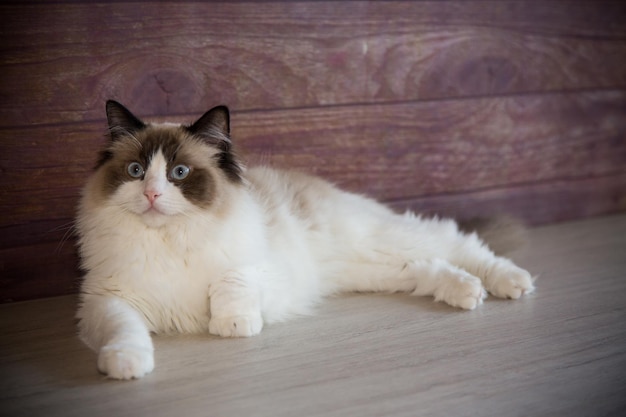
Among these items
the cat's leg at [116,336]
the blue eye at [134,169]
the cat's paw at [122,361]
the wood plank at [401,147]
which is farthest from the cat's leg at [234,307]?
the wood plank at [401,147]

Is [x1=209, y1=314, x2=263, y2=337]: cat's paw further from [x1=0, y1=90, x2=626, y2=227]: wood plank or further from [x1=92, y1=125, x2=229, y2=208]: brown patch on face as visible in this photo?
[x1=0, y1=90, x2=626, y2=227]: wood plank

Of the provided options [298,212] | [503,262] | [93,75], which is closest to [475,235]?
[503,262]

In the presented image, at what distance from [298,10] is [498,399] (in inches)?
73.5

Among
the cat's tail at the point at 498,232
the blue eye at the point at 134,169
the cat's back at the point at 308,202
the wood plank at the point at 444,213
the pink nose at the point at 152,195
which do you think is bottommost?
the wood plank at the point at 444,213

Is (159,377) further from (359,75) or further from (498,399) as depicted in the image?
(359,75)

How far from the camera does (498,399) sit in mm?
1702

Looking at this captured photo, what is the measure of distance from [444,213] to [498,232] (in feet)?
1.62

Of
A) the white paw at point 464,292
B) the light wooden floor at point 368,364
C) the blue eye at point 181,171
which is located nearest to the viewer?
the light wooden floor at point 368,364

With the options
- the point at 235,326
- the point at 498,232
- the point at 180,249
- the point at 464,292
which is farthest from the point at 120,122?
the point at 498,232

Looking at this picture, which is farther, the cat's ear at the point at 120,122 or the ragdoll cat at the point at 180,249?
the cat's ear at the point at 120,122

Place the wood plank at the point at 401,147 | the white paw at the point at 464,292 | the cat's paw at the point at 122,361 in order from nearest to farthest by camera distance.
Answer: the cat's paw at the point at 122,361, the white paw at the point at 464,292, the wood plank at the point at 401,147

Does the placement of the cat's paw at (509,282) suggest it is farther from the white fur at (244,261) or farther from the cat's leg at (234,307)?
the cat's leg at (234,307)

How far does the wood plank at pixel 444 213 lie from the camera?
2.62m

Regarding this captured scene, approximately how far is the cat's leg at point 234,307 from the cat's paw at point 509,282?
0.92m
